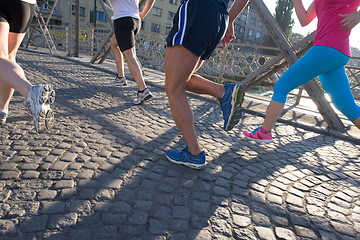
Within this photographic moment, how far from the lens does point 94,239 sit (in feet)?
4.21

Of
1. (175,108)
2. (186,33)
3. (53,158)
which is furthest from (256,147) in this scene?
(53,158)

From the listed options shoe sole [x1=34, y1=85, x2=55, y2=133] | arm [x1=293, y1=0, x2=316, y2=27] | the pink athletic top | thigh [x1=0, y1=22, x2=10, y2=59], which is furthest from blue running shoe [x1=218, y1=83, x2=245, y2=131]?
thigh [x1=0, y1=22, x2=10, y2=59]

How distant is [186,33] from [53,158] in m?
1.43

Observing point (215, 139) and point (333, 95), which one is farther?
point (215, 139)

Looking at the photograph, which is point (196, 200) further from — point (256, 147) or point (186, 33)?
point (256, 147)

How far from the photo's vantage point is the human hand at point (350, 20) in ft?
7.47

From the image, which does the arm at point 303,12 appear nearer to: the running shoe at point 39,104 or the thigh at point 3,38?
the running shoe at point 39,104

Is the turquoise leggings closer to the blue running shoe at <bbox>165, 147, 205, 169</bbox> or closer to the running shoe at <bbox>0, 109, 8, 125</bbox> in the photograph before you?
the blue running shoe at <bbox>165, 147, 205, 169</bbox>

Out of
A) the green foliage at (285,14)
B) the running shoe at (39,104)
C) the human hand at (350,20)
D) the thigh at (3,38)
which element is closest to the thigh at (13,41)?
the thigh at (3,38)

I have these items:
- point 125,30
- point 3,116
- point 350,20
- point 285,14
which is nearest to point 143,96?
point 125,30

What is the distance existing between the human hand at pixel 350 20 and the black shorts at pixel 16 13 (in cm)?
294

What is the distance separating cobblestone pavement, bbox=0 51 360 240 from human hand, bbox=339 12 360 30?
1.37 m

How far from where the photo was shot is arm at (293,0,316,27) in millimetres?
2717

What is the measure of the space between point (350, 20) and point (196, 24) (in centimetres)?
157
